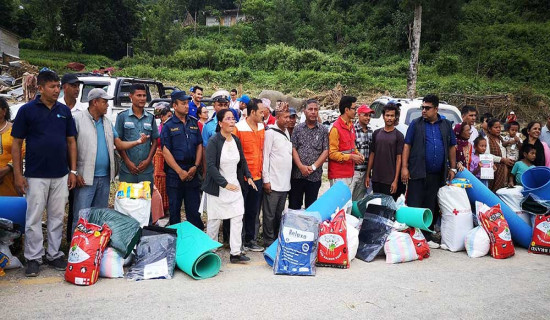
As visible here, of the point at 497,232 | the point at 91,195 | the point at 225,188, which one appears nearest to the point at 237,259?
the point at 225,188

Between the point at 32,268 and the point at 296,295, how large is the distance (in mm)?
2697

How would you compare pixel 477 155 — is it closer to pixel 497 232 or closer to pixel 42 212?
pixel 497 232

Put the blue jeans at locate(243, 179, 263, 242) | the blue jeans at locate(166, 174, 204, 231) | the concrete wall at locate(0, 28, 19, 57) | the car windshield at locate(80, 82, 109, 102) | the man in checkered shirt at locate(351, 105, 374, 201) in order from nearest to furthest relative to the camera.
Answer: the blue jeans at locate(166, 174, 204, 231) < the blue jeans at locate(243, 179, 263, 242) < the man in checkered shirt at locate(351, 105, 374, 201) < the car windshield at locate(80, 82, 109, 102) < the concrete wall at locate(0, 28, 19, 57)

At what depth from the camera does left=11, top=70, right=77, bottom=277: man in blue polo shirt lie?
14.5 feet

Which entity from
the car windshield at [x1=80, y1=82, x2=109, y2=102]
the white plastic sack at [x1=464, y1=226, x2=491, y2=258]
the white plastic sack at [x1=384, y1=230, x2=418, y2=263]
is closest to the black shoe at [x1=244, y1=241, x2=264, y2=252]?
the white plastic sack at [x1=384, y1=230, x2=418, y2=263]

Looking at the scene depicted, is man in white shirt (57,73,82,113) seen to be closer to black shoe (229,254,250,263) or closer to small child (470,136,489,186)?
black shoe (229,254,250,263)

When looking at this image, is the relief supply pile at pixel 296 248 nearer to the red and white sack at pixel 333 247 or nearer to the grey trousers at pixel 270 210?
the red and white sack at pixel 333 247

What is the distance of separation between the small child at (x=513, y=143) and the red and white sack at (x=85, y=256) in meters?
6.77

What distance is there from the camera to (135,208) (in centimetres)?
503

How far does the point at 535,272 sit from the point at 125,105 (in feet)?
26.8

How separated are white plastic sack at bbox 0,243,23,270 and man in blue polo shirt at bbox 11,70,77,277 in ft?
0.70

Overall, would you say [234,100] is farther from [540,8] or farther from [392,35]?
[540,8]

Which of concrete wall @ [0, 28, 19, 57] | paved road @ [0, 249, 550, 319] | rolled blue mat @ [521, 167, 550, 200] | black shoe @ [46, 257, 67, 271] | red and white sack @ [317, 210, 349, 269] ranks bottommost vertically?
paved road @ [0, 249, 550, 319]

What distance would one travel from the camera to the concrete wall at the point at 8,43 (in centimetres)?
3644
